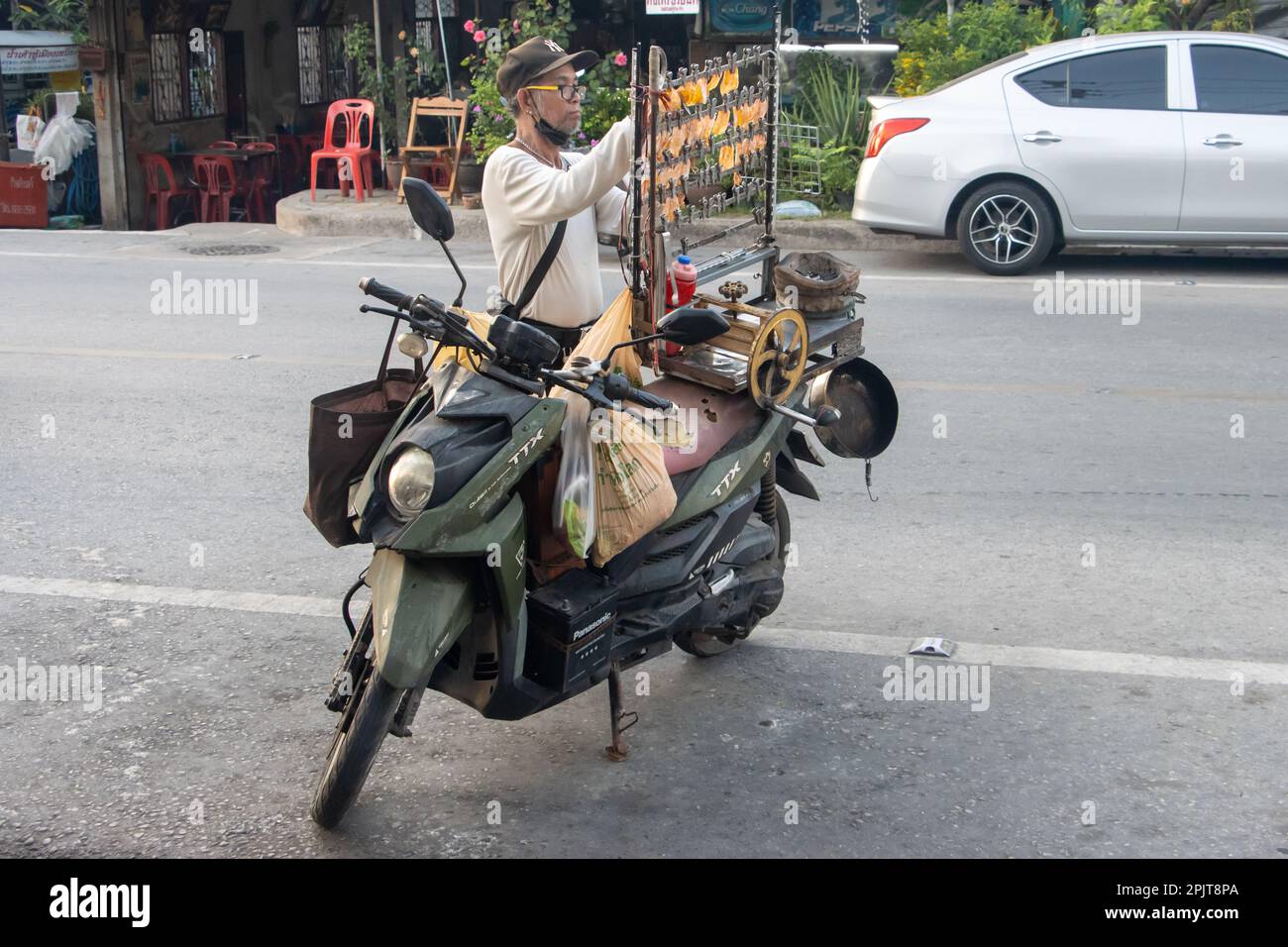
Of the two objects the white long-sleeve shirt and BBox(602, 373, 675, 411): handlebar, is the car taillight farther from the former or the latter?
BBox(602, 373, 675, 411): handlebar

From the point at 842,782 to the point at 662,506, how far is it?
879 millimetres

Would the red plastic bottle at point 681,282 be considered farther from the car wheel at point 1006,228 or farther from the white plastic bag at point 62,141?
the white plastic bag at point 62,141

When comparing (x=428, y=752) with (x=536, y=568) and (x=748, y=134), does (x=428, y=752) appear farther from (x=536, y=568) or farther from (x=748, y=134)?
(x=748, y=134)

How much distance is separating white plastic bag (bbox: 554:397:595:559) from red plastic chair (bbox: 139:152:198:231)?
1375 cm

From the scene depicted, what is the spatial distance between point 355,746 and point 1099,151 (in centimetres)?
856

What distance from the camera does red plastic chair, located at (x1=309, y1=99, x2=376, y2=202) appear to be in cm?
1516

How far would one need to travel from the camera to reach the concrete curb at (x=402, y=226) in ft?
39.9

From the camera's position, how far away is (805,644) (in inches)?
184

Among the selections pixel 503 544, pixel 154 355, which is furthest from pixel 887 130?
pixel 503 544

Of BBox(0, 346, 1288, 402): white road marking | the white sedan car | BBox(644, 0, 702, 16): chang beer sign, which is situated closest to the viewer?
BBox(0, 346, 1288, 402): white road marking

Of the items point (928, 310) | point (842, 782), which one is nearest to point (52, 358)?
Answer: point (928, 310)

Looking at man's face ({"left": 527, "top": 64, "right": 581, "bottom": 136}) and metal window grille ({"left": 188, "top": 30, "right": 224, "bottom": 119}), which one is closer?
man's face ({"left": 527, "top": 64, "right": 581, "bottom": 136})

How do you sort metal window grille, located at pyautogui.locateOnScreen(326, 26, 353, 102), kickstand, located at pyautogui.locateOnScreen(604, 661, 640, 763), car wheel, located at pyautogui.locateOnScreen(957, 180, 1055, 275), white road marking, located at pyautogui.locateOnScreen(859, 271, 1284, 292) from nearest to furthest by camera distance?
1. kickstand, located at pyautogui.locateOnScreen(604, 661, 640, 763)
2. white road marking, located at pyautogui.locateOnScreen(859, 271, 1284, 292)
3. car wheel, located at pyautogui.locateOnScreen(957, 180, 1055, 275)
4. metal window grille, located at pyautogui.locateOnScreen(326, 26, 353, 102)

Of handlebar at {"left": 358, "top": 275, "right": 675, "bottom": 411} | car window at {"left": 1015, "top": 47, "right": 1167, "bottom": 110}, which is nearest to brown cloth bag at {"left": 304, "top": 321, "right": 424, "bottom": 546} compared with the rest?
handlebar at {"left": 358, "top": 275, "right": 675, "bottom": 411}
